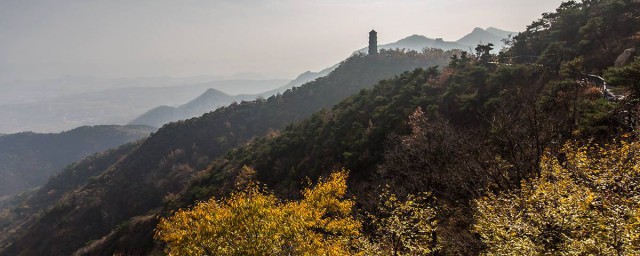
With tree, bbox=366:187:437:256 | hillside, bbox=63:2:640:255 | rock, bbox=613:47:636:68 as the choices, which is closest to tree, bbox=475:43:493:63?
hillside, bbox=63:2:640:255

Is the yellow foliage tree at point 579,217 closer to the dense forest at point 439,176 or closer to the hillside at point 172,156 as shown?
the dense forest at point 439,176

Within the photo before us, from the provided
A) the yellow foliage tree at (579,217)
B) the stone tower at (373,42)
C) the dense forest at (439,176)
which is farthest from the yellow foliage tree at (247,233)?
the stone tower at (373,42)

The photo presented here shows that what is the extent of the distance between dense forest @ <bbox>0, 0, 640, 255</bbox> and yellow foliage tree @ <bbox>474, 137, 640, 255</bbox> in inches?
3.1

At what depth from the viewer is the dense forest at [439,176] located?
45.2ft

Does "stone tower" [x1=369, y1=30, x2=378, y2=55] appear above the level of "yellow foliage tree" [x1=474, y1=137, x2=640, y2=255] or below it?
above

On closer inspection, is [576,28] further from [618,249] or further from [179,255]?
[179,255]

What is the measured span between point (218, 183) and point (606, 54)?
62.2m

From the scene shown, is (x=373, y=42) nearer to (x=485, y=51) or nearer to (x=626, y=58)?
(x=485, y=51)

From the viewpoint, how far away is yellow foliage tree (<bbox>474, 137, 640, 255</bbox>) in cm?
1036

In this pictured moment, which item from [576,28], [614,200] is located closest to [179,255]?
[614,200]

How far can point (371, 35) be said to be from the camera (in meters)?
152

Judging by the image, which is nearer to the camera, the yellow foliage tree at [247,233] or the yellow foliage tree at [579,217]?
the yellow foliage tree at [579,217]

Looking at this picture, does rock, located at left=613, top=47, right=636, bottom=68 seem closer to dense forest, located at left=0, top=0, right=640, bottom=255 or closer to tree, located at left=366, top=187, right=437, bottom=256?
dense forest, located at left=0, top=0, right=640, bottom=255

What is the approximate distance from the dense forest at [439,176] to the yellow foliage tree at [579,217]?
8 cm
